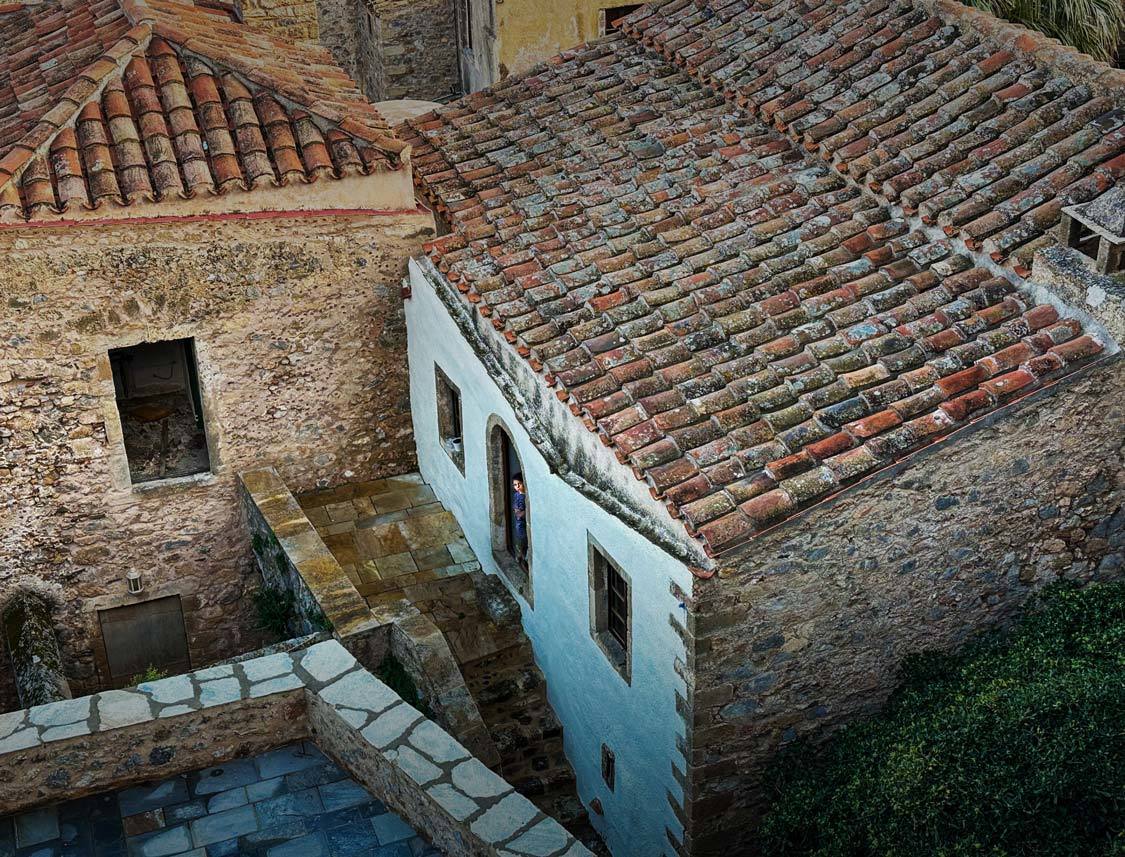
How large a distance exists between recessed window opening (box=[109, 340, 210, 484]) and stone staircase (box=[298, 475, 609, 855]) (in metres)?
1.26

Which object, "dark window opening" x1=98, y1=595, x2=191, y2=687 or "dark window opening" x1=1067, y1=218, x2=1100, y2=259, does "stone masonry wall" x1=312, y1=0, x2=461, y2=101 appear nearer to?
"dark window opening" x1=98, y1=595, x2=191, y2=687

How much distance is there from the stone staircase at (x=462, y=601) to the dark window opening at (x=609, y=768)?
0.61 m

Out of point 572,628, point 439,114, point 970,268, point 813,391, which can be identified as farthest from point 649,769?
point 439,114

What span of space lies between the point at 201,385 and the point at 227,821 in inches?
231

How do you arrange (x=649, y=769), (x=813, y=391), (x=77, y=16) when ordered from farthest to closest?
(x=77, y=16) → (x=649, y=769) → (x=813, y=391)

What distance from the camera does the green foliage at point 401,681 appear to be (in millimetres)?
10922

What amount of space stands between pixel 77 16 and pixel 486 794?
9729 mm

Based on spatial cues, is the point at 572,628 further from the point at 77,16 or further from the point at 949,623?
the point at 77,16

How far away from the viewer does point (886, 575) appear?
9.10 meters

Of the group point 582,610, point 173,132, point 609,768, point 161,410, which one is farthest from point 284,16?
point 609,768

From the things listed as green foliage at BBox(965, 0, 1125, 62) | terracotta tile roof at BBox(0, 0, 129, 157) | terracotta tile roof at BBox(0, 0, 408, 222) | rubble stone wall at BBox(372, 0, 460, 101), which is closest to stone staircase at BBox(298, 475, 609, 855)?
terracotta tile roof at BBox(0, 0, 408, 222)

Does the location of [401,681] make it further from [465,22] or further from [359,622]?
[465,22]

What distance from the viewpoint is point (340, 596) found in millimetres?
11148

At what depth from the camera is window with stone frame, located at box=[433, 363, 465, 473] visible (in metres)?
12.5
